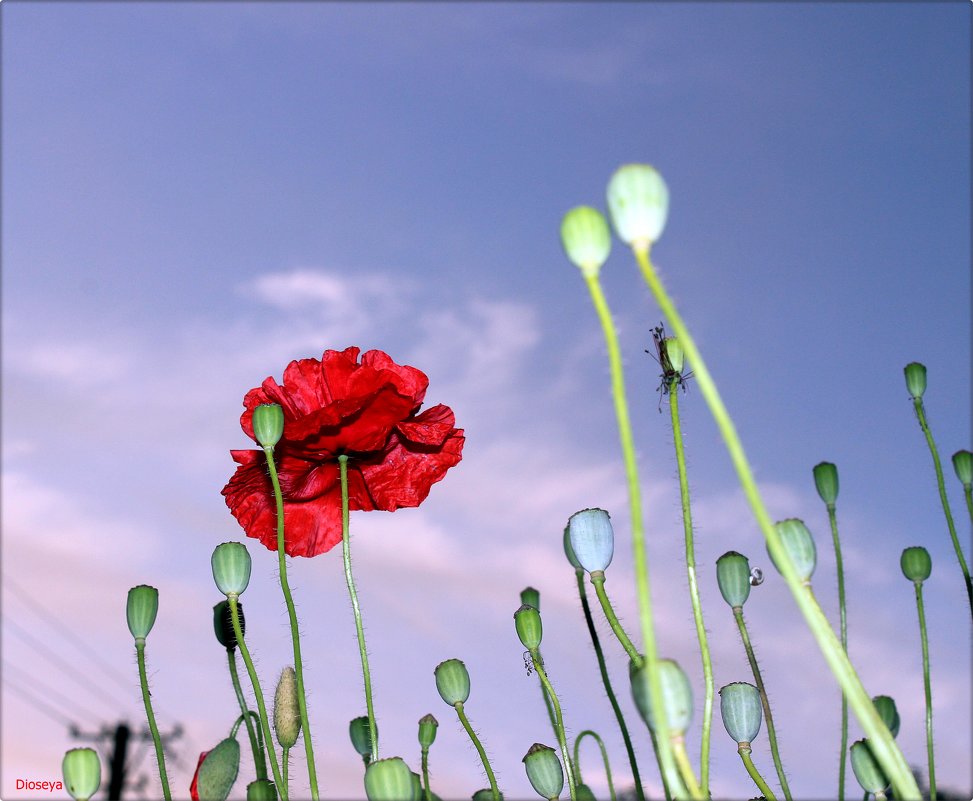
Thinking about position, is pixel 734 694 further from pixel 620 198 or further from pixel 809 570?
pixel 620 198

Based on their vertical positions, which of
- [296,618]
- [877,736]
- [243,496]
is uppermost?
[243,496]

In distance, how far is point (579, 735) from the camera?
1.11 m

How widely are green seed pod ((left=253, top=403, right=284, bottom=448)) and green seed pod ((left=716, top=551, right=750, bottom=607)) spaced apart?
380mm

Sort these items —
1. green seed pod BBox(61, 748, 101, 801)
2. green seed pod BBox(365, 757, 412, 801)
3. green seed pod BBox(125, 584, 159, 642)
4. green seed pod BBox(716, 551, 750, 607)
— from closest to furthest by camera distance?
green seed pod BBox(365, 757, 412, 801) < green seed pod BBox(61, 748, 101, 801) < green seed pod BBox(716, 551, 750, 607) < green seed pod BBox(125, 584, 159, 642)

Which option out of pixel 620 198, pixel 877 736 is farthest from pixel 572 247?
pixel 877 736

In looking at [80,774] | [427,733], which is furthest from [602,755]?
[80,774]

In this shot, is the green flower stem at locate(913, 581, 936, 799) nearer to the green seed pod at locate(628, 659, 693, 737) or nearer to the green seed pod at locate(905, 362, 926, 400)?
the green seed pod at locate(905, 362, 926, 400)

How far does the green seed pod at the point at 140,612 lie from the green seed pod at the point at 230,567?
0.09 m

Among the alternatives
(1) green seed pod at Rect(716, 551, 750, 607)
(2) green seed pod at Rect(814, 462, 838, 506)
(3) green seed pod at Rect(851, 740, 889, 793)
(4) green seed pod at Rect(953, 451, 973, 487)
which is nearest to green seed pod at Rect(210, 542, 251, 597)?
(1) green seed pod at Rect(716, 551, 750, 607)

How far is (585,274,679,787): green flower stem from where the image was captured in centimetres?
37

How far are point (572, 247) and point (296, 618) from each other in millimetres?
469

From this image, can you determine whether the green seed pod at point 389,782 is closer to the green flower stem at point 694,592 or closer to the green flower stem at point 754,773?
the green flower stem at point 694,592

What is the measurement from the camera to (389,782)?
21.6 inches

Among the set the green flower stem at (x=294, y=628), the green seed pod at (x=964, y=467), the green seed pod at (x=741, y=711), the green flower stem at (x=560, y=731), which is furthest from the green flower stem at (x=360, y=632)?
the green seed pod at (x=964, y=467)
